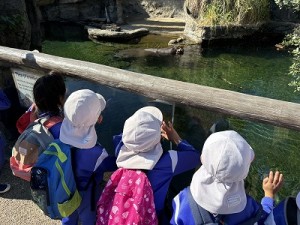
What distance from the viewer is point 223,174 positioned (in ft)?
4.25

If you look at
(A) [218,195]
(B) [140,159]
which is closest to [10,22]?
(B) [140,159]

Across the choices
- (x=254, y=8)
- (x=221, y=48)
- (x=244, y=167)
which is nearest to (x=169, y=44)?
(x=221, y=48)

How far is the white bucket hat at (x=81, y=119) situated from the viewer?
5.61 feet

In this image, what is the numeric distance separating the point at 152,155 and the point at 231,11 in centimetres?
1068

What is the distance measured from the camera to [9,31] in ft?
13.5

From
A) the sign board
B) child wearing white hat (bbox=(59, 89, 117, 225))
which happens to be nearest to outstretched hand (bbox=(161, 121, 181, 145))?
child wearing white hat (bbox=(59, 89, 117, 225))

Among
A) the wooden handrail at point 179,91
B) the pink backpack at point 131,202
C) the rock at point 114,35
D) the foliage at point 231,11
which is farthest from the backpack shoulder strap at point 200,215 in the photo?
the rock at point 114,35

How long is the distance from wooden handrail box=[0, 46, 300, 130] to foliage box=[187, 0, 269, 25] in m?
9.42

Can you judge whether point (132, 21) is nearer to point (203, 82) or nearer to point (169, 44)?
point (169, 44)

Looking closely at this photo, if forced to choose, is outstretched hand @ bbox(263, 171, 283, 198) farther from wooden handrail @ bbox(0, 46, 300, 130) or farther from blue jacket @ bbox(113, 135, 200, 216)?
blue jacket @ bbox(113, 135, 200, 216)

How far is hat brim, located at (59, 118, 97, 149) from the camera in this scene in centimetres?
176

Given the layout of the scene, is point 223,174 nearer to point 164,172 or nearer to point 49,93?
point 164,172

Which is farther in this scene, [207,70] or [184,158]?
[207,70]

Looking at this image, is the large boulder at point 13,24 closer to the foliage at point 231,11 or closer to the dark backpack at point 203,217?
the dark backpack at point 203,217
